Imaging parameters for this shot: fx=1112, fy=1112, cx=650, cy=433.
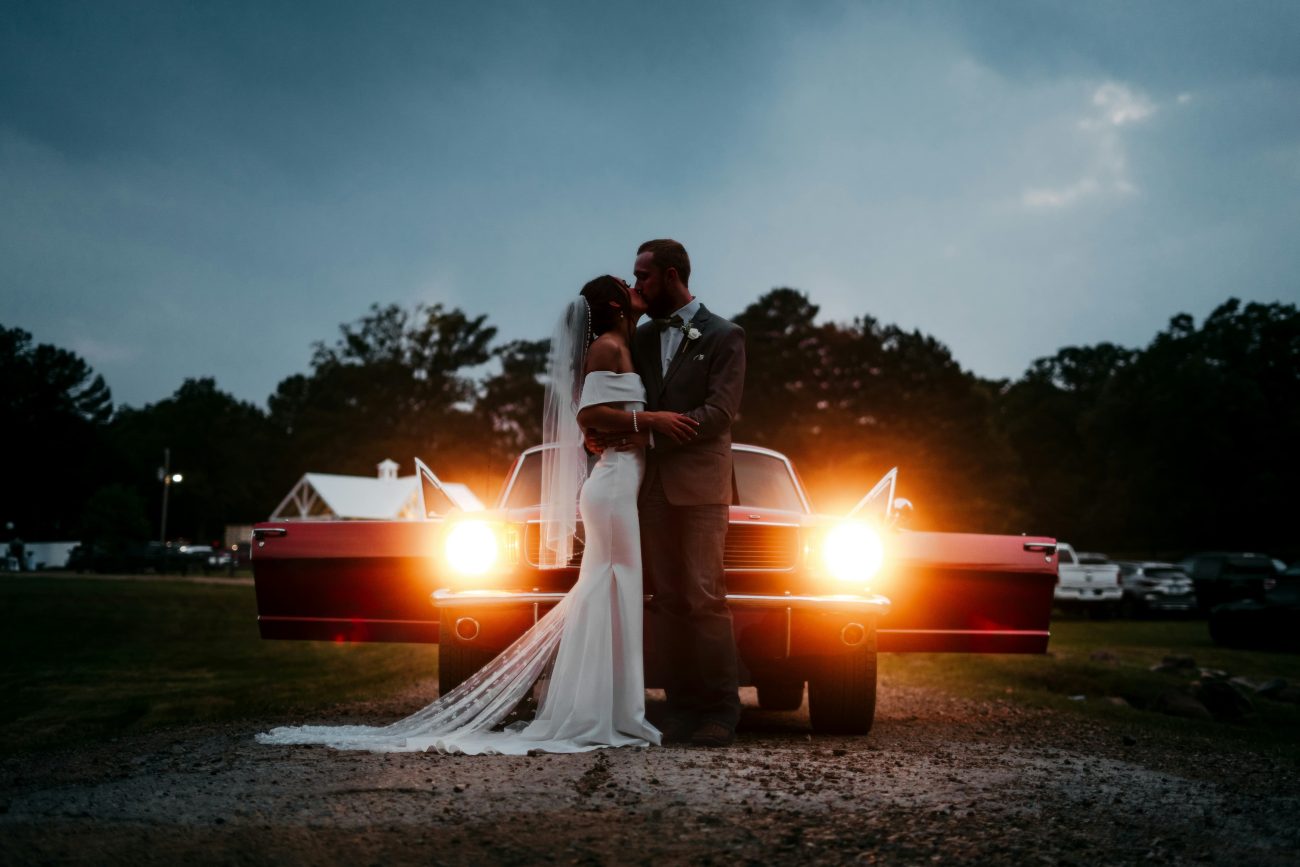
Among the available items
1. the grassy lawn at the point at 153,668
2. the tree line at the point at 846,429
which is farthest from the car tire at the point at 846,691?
the tree line at the point at 846,429

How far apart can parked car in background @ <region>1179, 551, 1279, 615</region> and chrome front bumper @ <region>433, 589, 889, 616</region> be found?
25.1 meters

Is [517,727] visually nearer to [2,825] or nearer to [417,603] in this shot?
[417,603]

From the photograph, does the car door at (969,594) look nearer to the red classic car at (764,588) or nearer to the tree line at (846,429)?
the red classic car at (764,588)

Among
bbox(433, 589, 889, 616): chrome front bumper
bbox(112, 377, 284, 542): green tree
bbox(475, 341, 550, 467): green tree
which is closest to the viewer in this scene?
bbox(433, 589, 889, 616): chrome front bumper

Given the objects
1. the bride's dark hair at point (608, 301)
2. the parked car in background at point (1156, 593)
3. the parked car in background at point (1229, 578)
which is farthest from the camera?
the parked car in background at point (1156, 593)

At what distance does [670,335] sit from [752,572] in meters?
1.32

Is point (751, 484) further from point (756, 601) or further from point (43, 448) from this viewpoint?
point (43, 448)

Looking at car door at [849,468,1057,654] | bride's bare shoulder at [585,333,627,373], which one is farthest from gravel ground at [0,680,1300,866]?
bride's bare shoulder at [585,333,627,373]

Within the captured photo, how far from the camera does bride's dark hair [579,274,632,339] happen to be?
219 inches

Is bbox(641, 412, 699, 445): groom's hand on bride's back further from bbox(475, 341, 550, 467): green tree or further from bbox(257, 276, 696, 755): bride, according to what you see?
bbox(475, 341, 550, 467): green tree

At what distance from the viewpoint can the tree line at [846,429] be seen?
55.2 metres

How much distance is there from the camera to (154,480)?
311ft

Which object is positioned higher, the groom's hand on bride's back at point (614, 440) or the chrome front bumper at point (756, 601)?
the groom's hand on bride's back at point (614, 440)

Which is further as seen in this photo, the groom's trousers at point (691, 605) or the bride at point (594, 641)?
the groom's trousers at point (691, 605)
